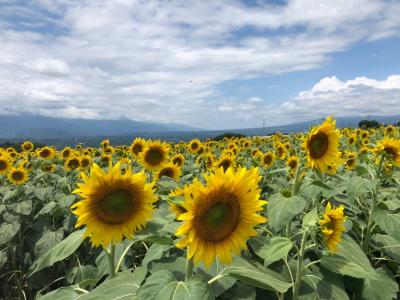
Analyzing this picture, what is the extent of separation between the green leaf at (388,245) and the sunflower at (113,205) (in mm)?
2342

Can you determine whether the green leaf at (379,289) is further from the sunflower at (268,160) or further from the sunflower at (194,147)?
the sunflower at (194,147)

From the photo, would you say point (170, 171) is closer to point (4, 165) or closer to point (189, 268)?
point (4, 165)

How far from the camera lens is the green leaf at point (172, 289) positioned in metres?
2.27

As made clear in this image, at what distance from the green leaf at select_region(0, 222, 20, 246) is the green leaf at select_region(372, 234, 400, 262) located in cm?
500

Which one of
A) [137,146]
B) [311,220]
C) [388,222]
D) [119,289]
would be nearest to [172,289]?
[119,289]

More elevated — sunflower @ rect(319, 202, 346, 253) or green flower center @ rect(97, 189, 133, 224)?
green flower center @ rect(97, 189, 133, 224)

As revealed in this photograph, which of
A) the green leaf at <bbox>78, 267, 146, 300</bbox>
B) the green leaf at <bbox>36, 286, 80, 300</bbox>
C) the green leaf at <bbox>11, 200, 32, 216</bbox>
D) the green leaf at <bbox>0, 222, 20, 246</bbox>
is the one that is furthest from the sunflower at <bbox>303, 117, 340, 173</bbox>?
the green leaf at <bbox>11, 200, 32, 216</bbox>

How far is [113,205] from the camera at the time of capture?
9.76ft

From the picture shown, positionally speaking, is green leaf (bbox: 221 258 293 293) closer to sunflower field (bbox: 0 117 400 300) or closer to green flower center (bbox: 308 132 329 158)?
sunflower field (bbox: 0 117 400 300)

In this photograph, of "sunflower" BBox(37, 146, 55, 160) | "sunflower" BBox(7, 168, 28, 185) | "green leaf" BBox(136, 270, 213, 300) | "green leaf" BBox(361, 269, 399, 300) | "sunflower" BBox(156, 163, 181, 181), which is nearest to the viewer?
"green leaf" BBox(136, 270, 213, 300)

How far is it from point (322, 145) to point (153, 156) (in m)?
3.94

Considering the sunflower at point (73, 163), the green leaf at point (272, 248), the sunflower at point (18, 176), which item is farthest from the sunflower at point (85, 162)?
the green leaf at point (272, 248)

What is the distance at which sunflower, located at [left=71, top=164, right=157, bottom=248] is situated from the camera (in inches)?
112

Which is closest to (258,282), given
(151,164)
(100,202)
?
(100,202)
